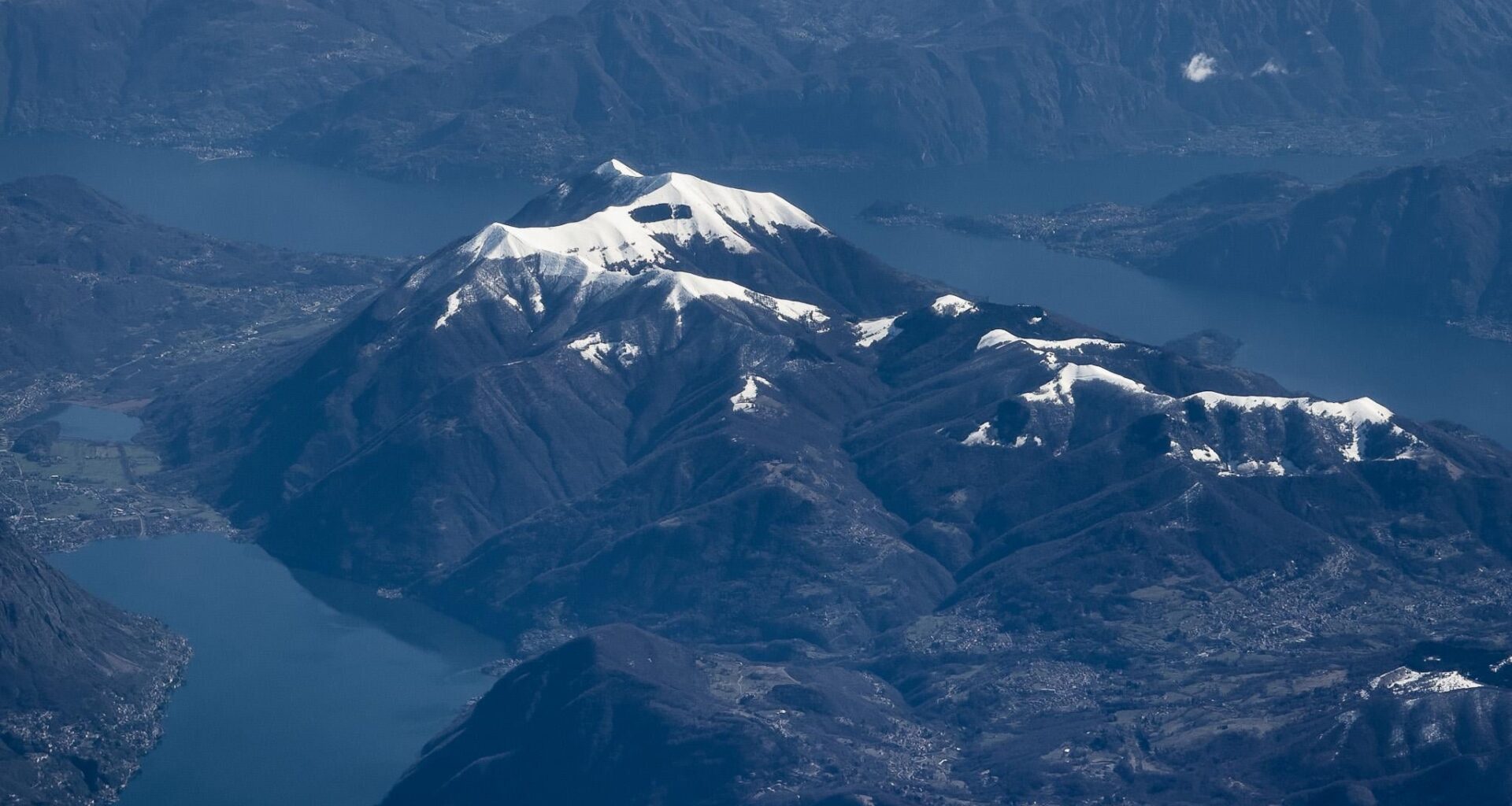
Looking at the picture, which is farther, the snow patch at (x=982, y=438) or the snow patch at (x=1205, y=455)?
the snow patch at (x=982, y=438)

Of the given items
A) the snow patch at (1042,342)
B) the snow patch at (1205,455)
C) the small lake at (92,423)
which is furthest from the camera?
the small lake at (92,423)

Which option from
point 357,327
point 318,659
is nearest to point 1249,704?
point 318,659

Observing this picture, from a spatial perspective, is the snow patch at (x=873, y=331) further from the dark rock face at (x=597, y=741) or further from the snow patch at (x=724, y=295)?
the dark rock face at (x=597, y=741)

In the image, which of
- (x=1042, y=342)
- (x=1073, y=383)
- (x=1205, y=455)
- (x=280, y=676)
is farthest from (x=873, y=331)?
(x=280, y=676)

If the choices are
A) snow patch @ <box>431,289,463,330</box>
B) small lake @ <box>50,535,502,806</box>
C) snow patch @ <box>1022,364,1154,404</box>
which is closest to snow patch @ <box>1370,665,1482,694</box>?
snow patch @ <box>1022,364,1154,404</box>

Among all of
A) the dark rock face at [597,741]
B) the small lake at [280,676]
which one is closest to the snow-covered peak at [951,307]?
the small lake at [280,676]

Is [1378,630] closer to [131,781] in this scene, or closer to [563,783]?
[563,783]
